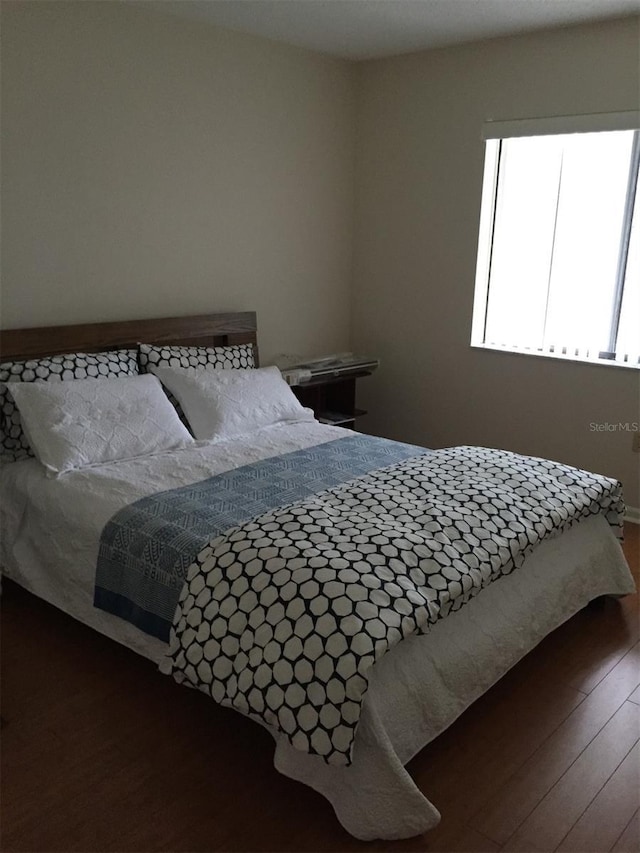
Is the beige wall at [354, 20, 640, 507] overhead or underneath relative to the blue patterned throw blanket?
overhead

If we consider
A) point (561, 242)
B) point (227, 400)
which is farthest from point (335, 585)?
point (561, 242)

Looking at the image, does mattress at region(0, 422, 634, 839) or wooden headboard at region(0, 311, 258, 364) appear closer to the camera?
mattress at region(0, 422, 634, 839)

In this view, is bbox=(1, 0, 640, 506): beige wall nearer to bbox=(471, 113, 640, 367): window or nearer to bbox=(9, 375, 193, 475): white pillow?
bbox=(471, 113, 640, 367): window

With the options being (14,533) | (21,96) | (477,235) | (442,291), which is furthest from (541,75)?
(14,533)

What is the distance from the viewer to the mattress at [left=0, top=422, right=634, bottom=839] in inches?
67.4

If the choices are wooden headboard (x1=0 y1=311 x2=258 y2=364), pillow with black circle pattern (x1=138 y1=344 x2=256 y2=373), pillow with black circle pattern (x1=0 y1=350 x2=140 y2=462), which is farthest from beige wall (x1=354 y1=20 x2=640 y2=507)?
pillow with black circle pattern (x1=0 y1=350 x2=140 y2=462)

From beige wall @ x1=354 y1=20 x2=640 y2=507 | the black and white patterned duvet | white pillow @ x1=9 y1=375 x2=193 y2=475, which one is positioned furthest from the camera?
beige wall @ x1=354 y1=20 x2=640 y2=507

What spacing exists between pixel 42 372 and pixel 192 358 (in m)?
0.70

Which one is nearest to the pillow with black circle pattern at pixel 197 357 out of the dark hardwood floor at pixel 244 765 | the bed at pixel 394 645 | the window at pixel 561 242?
the bed at pixel 394 645

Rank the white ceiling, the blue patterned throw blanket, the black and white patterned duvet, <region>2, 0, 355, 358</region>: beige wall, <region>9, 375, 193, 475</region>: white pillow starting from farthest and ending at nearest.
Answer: the white ceiling → <region>2, 0, 355, 358</region>: beige wall → <region>9, 375, 193, 475</region>: white pillow → the blue patterned throw blanket → the black and white patterned duvet

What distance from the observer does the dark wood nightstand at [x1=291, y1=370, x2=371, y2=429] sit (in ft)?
13.3

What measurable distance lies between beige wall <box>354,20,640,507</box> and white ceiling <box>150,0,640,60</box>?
0.56ft

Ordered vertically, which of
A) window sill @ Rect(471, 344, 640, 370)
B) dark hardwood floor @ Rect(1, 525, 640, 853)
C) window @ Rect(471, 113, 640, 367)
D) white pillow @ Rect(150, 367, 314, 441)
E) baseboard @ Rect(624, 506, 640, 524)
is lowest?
dark hardwood floor @ Rect(1, 525, 640, 853)

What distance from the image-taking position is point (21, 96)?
2.81 meters
